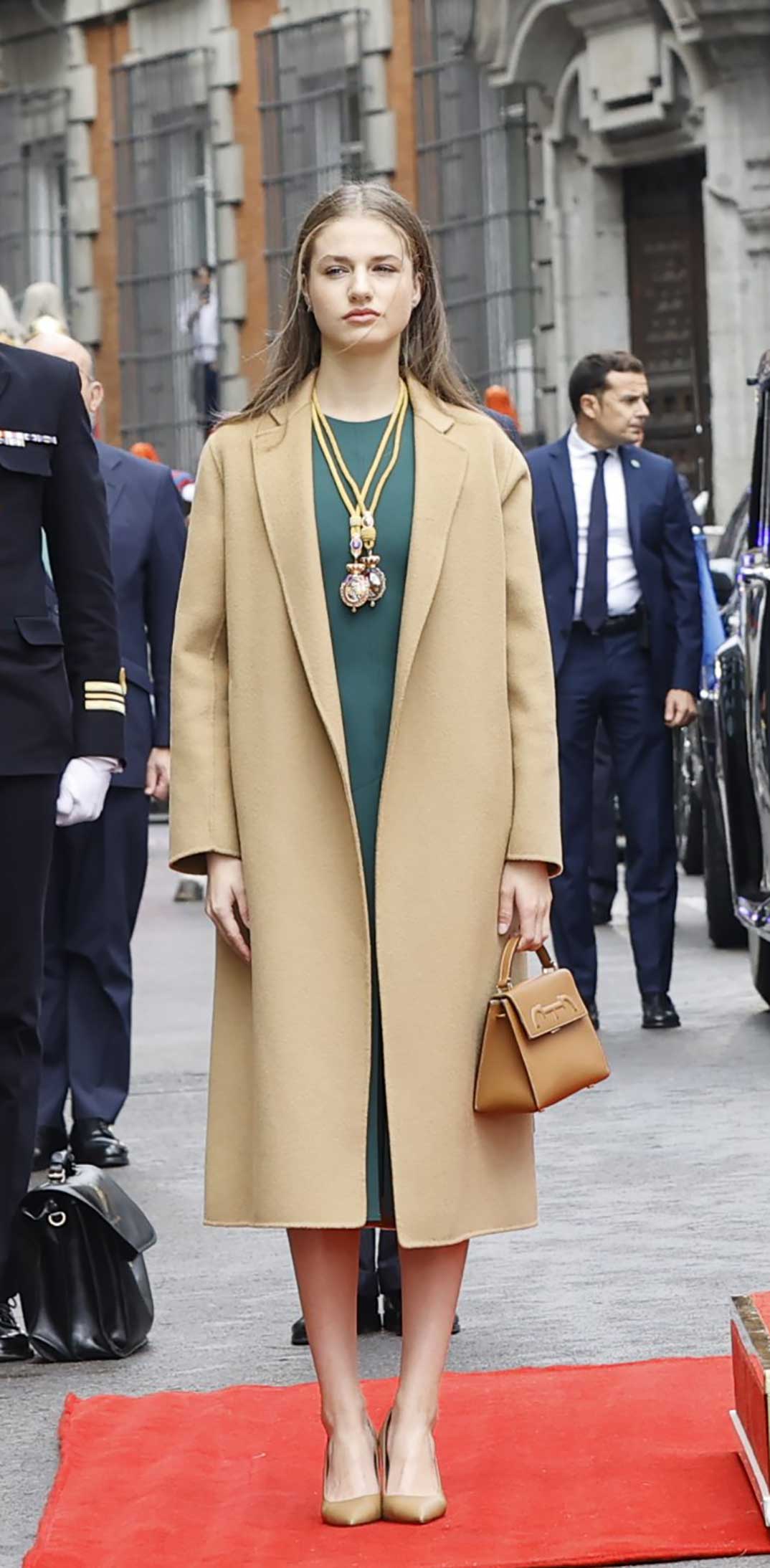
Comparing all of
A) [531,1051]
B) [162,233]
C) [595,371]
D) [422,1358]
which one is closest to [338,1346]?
[422,1358]

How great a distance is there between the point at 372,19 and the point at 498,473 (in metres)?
26.3

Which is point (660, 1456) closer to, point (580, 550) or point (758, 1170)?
point (758, 1170)

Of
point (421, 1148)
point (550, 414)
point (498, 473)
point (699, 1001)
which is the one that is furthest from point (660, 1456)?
point (550, 414)

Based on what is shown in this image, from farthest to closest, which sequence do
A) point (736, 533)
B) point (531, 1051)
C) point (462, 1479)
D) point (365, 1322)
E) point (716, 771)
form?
point (736, 533) < point (716, 771) < point (365, 1322) < point (462, 1479) < point (531, 1051)

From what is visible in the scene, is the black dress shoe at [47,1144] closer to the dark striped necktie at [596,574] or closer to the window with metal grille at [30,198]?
the dark striped necktie at [596,574]

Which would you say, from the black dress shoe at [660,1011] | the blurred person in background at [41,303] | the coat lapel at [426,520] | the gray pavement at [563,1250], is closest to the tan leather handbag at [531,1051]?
the coat lapel at [426,520]

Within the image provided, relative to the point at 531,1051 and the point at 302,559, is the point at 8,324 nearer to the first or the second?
the point at 302,559

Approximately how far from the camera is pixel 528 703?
4.79m

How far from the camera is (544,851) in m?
4.76

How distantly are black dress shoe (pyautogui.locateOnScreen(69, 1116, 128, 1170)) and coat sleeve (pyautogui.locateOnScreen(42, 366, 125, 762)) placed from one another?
8.03ft

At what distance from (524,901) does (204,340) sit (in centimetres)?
2822

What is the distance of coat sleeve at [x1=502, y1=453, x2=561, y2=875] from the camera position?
4.76 m

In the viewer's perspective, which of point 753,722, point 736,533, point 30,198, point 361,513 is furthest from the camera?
point 30,198

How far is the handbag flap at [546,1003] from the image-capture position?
4.65 meters
